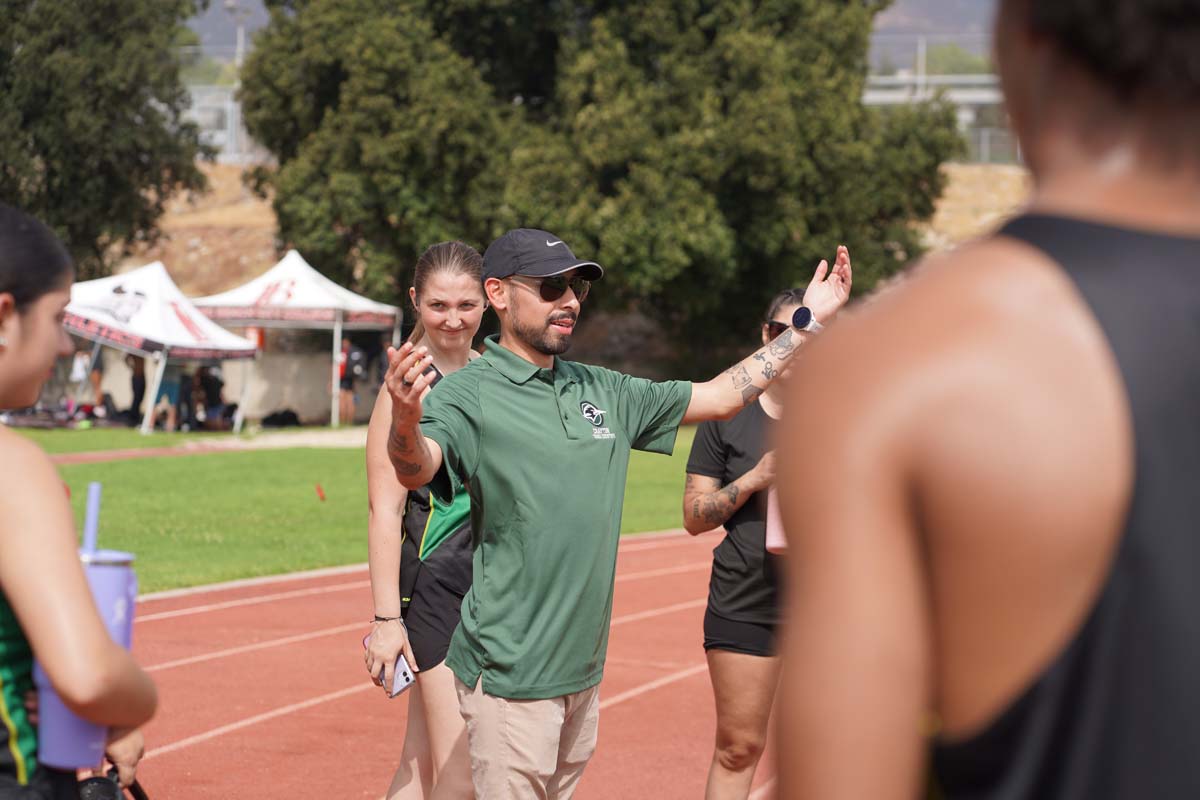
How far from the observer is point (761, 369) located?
15.7ft

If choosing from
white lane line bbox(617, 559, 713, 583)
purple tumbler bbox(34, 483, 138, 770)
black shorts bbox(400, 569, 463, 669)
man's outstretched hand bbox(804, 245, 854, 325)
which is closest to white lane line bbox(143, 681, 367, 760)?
black shorts bbox(400, 569, 463, 669)

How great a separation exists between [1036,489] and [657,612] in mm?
10900

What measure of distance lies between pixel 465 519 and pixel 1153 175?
4.02m

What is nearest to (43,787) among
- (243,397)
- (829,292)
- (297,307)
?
(829,292)

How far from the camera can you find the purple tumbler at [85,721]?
2.23m

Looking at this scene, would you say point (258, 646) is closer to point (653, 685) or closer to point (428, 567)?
point (653, 685)

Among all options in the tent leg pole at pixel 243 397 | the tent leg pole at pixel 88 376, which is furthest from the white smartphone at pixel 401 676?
the tent leg pole at pixel 88 376

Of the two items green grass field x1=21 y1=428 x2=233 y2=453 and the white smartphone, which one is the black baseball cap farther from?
green grass field x1=21 y1=428 x2=233 y2=453

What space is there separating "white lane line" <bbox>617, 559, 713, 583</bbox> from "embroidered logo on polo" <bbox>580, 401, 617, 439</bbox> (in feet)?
29.2

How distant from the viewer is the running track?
736cm

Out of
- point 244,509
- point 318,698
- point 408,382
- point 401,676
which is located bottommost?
point 244,509

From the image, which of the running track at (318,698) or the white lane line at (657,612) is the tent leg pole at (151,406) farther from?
the white lane line at (657,612)

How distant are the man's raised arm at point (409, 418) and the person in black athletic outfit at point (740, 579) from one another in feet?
4.85

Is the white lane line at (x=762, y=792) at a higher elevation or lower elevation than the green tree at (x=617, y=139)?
lower
